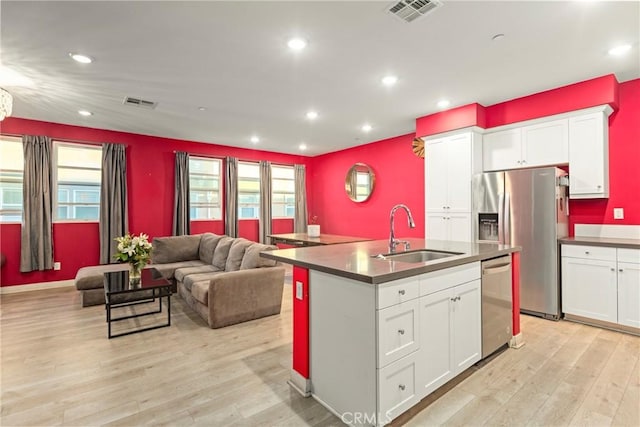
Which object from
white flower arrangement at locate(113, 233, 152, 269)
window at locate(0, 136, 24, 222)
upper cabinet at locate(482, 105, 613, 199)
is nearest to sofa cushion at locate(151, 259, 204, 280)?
white flower arrangement at locate(113, 233, 152, 269)

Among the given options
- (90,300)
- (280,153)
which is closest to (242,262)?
(90,300)

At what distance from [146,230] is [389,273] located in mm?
5493

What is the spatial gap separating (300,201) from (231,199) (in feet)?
5.99

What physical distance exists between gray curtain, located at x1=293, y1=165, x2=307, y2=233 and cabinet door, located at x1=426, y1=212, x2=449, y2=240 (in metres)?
3.73

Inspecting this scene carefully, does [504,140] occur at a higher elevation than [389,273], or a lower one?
higher

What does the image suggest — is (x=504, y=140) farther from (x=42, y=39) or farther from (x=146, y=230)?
(x=146, y=230)

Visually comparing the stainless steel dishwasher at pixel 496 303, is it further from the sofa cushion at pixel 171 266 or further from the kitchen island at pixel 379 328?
the sofa cushion at pixel 171 266

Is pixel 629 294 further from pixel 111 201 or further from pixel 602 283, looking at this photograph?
pixel 111 201

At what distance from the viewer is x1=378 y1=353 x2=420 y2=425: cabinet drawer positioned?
167 centimetres

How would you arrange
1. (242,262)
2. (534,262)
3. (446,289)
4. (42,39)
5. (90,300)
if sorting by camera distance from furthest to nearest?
1. (90,300)
2. (242,262)
3. (534,262)
4. (42,39)
5. (446,289)

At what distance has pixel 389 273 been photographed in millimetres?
1660

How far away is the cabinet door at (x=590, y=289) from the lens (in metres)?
3.17

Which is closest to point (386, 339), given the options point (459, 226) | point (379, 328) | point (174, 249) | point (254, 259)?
point (379, 328)

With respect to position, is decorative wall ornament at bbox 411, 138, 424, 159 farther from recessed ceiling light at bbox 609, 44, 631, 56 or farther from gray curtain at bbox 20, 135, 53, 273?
gray curtain at bbox 20, 135, 53, 273
